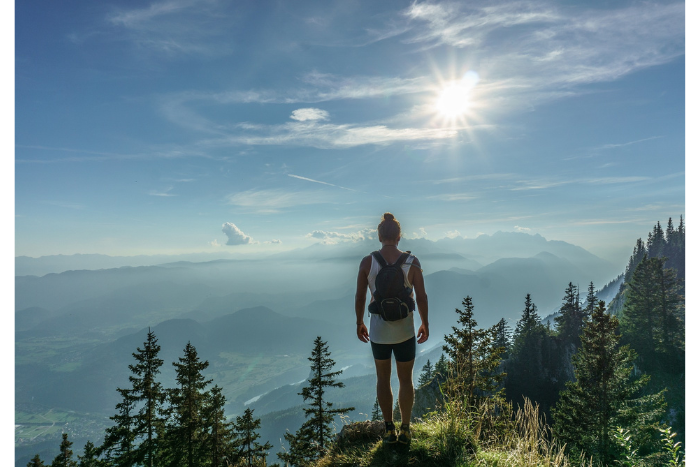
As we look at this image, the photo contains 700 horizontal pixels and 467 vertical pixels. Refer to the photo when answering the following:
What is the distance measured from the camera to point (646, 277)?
145 ft

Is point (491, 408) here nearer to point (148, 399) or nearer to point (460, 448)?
point (460, 448)

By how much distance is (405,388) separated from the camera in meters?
5.34

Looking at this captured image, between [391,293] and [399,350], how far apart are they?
0.93 metres

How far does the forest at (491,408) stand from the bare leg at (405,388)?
1.33 feet

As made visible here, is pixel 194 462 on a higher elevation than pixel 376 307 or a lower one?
lower

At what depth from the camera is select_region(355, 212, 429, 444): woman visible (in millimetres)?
5133

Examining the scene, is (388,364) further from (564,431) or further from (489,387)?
(564,431)

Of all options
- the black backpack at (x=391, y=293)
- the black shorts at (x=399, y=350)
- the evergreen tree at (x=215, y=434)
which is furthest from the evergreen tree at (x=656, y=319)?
the black backpack at (x=391, y=293)

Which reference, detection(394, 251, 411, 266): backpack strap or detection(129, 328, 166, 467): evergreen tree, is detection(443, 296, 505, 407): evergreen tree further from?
detection(129, 328, 166, 467): evergreen tree

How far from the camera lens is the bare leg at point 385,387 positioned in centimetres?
520

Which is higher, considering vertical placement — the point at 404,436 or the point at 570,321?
the point at 404,436

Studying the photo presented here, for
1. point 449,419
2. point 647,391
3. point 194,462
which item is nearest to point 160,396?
point 194,462

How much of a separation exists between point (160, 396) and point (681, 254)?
133 metres

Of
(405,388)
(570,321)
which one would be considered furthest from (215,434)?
A: (570,321)
